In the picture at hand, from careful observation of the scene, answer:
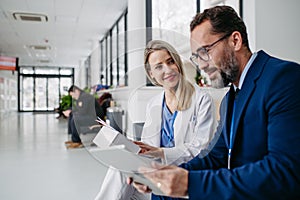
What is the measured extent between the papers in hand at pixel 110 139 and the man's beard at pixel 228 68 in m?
0.44

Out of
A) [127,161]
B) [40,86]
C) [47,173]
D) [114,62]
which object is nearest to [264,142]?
[127,161]

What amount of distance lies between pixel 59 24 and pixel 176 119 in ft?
26.6

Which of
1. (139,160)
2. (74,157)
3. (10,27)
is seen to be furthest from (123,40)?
(10,27)

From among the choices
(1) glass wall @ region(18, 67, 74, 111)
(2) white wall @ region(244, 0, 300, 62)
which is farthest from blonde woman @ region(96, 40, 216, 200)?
(1) glass wall @ region(18, 67, 74, 111)

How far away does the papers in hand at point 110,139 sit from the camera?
0.84m

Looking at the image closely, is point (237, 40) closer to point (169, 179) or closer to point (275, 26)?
point (169, 179)

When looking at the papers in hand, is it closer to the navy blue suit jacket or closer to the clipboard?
the clipboard

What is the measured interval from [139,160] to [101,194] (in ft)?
2.65

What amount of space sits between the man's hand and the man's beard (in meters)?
0.43

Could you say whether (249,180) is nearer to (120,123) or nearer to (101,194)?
(120,123)

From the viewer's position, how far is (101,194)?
1.52 metres

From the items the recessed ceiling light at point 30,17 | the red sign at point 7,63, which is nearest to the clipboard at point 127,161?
the recessed ceiling light at point 30,17

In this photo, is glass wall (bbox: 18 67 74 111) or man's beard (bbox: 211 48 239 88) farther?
glass wall (bbox: 18 67 74 111)

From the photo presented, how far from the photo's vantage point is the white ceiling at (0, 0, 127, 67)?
21.3 feet
